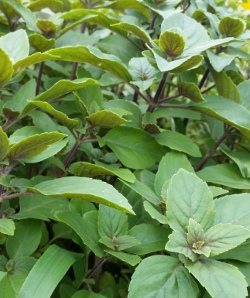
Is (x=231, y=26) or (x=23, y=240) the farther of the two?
(x=231, y=26)

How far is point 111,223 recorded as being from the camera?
0.71 meters

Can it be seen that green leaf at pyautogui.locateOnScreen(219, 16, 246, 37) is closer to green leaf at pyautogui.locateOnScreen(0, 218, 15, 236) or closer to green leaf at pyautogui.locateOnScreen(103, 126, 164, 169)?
green leaf at pyautogui.locateOnScreen(103, 126, 164, 169)

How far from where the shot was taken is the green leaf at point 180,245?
62 cm

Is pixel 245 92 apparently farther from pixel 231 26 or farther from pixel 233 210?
pixel 233 210

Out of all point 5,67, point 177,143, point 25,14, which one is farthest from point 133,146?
point 25,14

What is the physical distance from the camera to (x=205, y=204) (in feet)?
2.18

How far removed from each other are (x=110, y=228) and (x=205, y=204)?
6.4 inches

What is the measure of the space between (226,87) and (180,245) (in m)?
0.41

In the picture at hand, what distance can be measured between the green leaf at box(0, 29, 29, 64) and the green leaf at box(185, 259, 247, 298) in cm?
47

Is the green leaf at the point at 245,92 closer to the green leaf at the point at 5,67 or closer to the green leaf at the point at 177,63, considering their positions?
the green leaf at the point at 177,63

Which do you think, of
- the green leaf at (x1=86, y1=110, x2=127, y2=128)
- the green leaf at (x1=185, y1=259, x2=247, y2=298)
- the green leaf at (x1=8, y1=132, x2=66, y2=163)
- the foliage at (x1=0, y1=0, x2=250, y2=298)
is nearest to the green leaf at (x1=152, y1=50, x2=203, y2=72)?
the foliage at (x1=0, y1=0, x2=250, y2=298)

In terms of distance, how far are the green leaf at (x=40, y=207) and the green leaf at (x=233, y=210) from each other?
10.8 inches

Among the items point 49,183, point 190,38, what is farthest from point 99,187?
point 190,38

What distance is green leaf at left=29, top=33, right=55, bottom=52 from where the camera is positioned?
92cm
